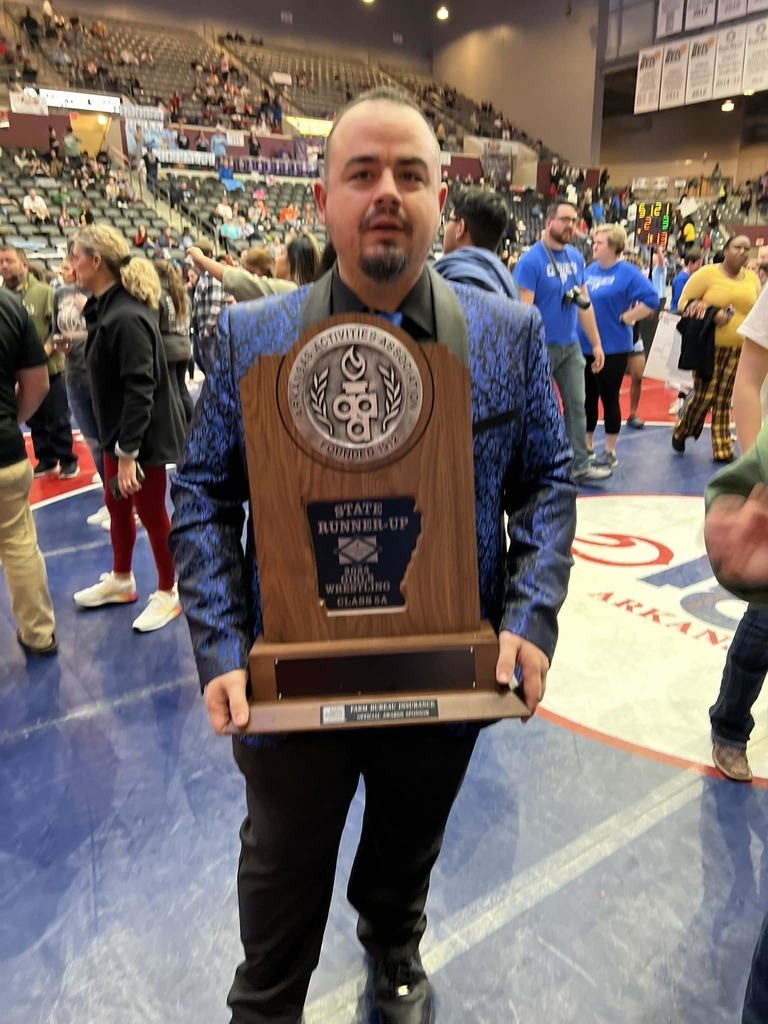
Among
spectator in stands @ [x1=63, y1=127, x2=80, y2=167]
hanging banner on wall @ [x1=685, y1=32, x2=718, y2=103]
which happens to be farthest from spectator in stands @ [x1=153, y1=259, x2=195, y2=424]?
hanging banner on wall @ [x1=685, y1=32, x2=718, y2=103]

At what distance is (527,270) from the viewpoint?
13.7ft

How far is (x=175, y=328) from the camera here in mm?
3799

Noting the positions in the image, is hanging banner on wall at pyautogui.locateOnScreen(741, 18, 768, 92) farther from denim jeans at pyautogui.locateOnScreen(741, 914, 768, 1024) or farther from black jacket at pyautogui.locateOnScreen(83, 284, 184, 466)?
denim jeans at pyautogui.locateOnScreen(741, 914, 768, 1024)

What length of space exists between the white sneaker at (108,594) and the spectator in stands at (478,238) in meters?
2.11

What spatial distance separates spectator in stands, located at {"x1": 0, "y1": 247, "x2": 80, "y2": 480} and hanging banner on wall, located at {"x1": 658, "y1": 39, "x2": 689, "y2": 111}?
53.4ft

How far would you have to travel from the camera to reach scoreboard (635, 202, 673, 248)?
46.1 ft

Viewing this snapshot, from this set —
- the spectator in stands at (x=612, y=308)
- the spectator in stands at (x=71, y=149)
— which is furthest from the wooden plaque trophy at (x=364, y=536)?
the spectator in stands at (x=71, y=149)

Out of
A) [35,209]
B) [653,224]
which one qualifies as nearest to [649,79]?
[653,224]

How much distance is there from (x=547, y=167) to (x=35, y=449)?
19.0 metres

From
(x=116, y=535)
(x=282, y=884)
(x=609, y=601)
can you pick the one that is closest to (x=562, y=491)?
(x=282, y=884)

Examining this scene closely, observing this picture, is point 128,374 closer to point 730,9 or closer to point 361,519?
point 361,519

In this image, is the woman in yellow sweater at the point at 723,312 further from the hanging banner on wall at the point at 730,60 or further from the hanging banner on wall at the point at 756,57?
the hanging banner on wall at the point at 730,60

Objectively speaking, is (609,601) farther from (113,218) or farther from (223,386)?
(113,218)

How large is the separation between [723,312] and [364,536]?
4.83m
